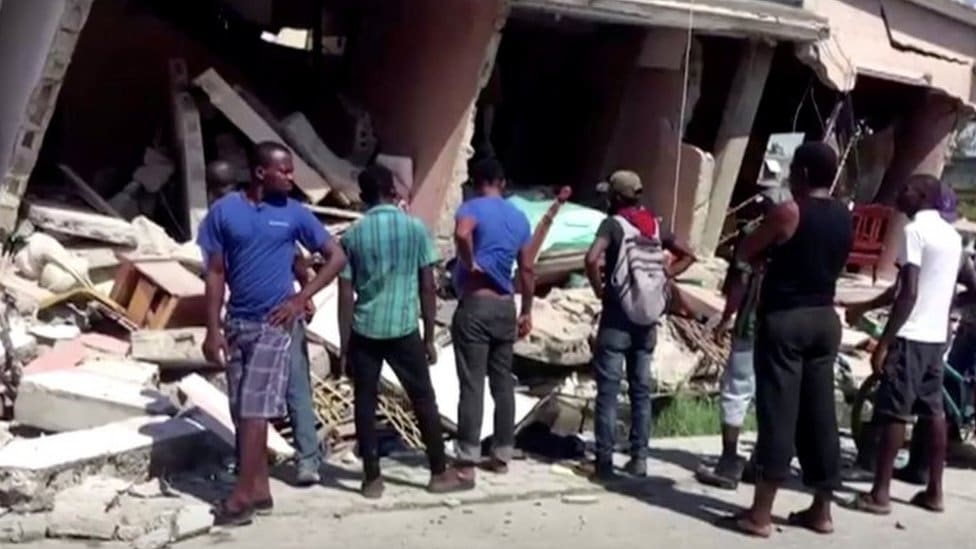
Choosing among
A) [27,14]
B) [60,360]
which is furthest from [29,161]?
[60,360]

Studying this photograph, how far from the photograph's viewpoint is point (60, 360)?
32.2 feet

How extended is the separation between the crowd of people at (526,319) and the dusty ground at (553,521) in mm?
138

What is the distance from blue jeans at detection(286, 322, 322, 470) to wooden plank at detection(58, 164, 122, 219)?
13.7ft

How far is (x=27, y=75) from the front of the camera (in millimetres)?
10547

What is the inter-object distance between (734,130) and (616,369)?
6.58 metres

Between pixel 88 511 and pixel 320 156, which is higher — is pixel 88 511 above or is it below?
below

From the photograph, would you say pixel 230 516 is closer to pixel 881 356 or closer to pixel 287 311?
pixel 287 311

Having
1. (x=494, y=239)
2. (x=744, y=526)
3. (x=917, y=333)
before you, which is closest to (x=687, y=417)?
(x=917, y=333)

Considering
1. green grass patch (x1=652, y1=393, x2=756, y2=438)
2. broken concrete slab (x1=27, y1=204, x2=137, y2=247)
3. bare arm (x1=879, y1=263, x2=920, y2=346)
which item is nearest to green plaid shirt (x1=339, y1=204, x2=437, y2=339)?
bare arm (x1=879, y1=263, x2=920, y2=346)

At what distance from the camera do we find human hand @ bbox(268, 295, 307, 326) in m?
7.70

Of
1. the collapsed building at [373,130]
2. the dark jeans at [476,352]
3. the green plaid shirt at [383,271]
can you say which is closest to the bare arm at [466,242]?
the dark jeans at [476,352]

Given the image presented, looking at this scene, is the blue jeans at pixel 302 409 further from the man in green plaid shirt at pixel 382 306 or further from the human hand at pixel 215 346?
the human hand at pixel 215 346

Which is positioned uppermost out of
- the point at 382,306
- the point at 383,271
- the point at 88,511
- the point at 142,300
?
the point at 383,271

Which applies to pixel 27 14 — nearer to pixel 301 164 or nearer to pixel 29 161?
pixel 29 161
